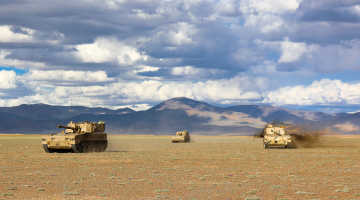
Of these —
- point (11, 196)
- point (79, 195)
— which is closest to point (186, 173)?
point (79, 195)

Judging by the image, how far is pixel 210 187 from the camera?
61.0 ft

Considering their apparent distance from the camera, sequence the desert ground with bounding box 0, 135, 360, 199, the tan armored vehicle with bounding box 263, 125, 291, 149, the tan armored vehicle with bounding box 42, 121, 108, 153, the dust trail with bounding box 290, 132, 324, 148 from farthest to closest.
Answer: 1. the dust trail with bounding box 290, 132, 324, 148
2. the tan armored vehicle with bounding box 263, 125, 291, 149
3. the tan armored vehicle with bounding box 42, 121, 108, 153
4. the desert ground with bounding box 0, 135, 360, 199

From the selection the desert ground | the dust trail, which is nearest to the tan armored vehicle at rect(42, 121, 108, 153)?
the desert ground

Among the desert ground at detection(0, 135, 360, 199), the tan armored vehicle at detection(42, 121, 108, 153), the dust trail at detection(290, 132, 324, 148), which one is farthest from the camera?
the dust trail at detection(290, 132, 324, 148)

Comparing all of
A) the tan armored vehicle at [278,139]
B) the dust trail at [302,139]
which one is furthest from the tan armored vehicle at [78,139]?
the dust trail at [302,139]

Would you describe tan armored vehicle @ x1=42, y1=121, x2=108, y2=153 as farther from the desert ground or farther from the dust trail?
the dust trail

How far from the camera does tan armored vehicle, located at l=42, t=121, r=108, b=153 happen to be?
39.5 meters

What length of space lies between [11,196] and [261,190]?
31.5 feet

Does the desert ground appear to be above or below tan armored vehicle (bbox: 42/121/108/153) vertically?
below

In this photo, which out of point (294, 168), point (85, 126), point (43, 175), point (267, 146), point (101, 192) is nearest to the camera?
point (101, 192)

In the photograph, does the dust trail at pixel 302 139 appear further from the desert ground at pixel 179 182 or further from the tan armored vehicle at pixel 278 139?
the desert ground at pixel 179 182

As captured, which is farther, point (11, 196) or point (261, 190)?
point (261, 190)

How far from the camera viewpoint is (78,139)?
3972 cm

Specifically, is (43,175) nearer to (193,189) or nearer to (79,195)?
(79,195)
